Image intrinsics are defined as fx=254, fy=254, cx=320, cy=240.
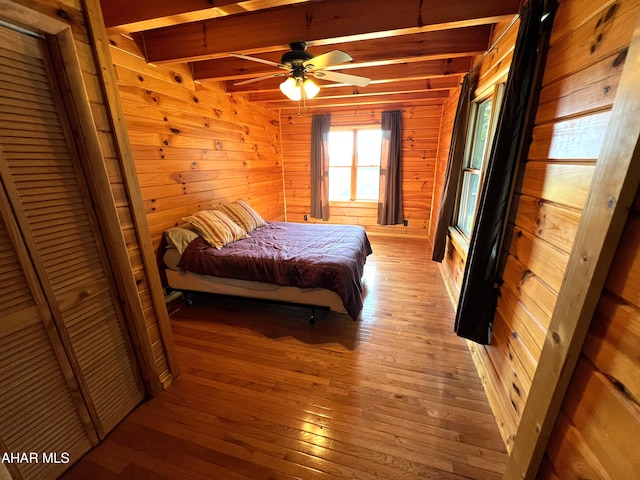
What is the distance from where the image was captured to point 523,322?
1.26m

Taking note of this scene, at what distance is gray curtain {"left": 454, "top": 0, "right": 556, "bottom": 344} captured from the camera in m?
1.25

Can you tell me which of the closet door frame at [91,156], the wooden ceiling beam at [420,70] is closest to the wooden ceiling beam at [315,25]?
the wooden ceiling beam at [420,70]

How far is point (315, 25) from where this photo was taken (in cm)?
190

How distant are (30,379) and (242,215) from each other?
2.33 m

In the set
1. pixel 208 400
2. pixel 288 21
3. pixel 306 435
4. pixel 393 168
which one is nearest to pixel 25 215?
pixel 208 400

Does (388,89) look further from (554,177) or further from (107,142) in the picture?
(107,142)

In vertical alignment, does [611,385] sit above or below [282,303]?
above

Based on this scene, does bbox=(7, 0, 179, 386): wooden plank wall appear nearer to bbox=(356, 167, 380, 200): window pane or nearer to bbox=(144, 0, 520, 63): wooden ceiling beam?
bbox=(144, 0, 520, 63): wooden ceiling beam

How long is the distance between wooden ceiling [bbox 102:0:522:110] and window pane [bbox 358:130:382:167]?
6.49 ft

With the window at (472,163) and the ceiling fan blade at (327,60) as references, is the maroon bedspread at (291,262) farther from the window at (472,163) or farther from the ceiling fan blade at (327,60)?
the ceiling fan blade at (327,60)

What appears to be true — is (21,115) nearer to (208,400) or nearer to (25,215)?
(25,215)

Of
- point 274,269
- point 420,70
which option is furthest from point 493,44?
point 274,269

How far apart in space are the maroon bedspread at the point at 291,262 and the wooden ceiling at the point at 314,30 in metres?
1.64

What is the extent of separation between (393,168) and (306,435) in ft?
13.9
